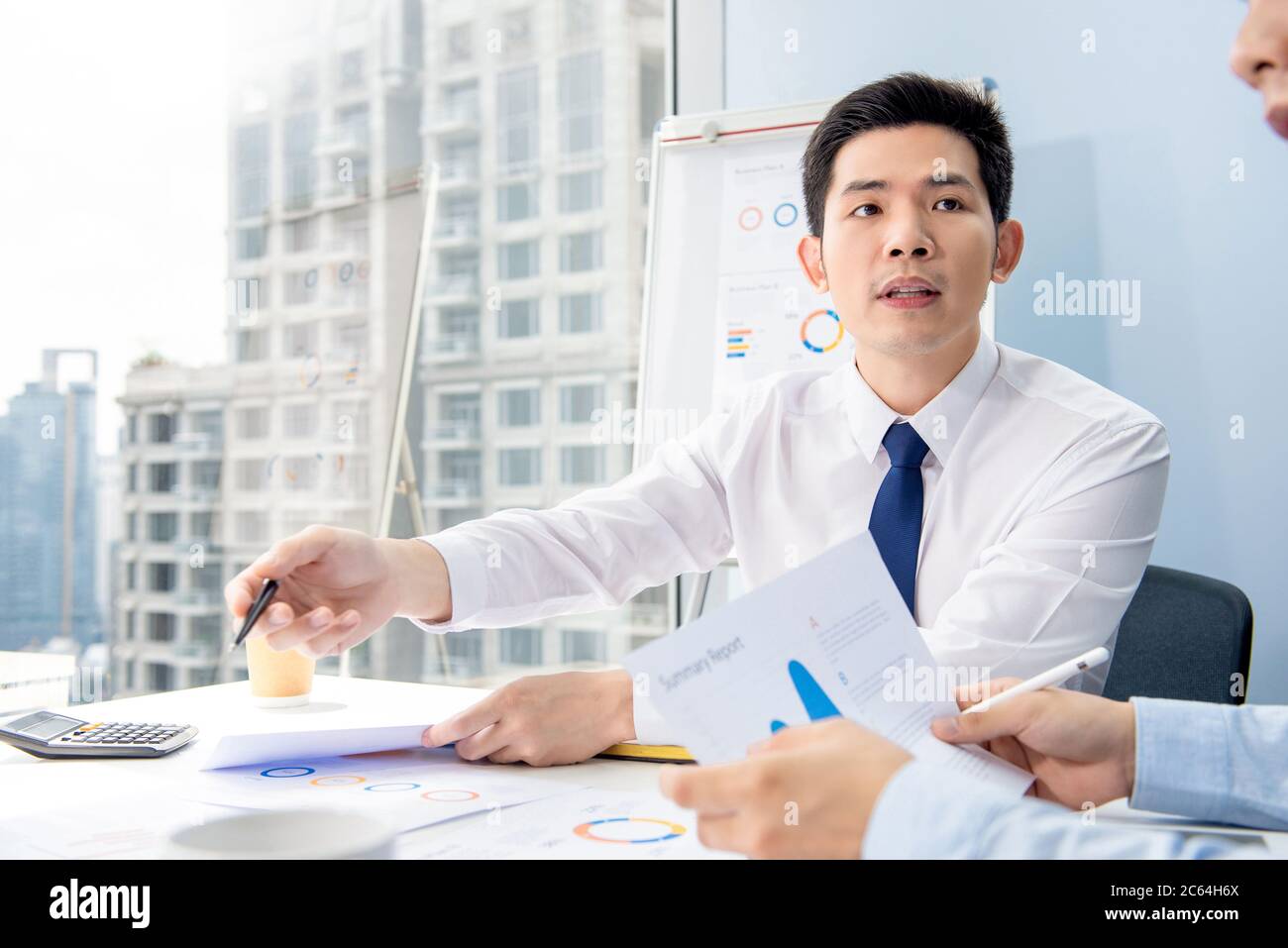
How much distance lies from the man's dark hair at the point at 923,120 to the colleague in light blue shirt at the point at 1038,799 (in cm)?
73

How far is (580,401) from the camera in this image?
3.29m

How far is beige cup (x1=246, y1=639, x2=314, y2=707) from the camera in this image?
1311mm

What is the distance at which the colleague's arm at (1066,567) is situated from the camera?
45.7 inches

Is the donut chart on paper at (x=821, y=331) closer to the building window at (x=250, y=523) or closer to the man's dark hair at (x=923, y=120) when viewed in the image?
the man's dark hair at (x=923, y=120)

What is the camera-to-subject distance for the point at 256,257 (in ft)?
10.0

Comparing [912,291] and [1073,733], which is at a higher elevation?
[912,291]

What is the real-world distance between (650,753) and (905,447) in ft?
2.05

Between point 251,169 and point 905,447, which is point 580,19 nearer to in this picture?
point 251,169

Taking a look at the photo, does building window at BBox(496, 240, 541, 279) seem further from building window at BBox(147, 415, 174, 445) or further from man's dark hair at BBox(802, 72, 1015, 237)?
man's dark hair at BBox(802, 72, 1015, 237)

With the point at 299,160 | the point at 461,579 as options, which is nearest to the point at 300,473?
the point at 299,160

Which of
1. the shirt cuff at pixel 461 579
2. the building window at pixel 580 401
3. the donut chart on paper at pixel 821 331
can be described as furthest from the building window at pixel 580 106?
the shirt cuff at pixel 461 579

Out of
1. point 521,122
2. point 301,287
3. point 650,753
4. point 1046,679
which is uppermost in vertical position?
point 521,122

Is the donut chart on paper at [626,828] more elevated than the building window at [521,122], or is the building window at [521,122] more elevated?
the building window at [521,122]
